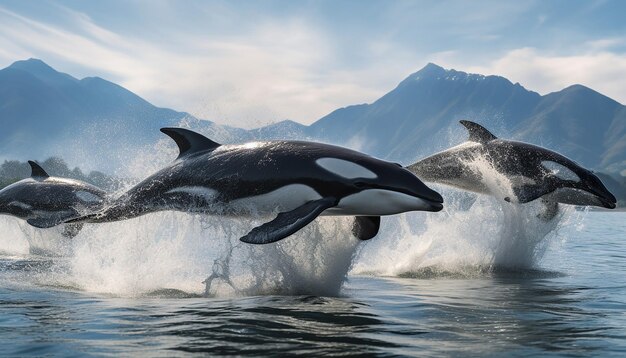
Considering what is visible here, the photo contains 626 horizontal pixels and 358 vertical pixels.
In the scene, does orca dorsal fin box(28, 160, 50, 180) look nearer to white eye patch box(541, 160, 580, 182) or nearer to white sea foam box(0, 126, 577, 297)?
white sea foam box(0, 126, 577, 297)

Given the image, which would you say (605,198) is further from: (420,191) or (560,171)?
(420,191)

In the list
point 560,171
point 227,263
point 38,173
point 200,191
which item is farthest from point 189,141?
point 560,171

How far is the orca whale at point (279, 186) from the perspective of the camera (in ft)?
27.6

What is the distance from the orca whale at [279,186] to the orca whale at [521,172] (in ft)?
19.3

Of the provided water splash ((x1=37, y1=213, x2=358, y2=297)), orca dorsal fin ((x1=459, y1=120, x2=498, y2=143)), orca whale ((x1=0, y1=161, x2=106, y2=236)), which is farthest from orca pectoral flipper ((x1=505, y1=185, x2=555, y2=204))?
orca whale ((x1=0, y1=161, x2=106, y2=236))

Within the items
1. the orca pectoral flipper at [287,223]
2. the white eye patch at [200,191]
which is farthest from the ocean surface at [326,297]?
the orca pectoral flipper at [287,223]

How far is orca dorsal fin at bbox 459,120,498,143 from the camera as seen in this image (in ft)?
50.0

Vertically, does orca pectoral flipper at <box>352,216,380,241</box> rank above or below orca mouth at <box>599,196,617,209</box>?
below

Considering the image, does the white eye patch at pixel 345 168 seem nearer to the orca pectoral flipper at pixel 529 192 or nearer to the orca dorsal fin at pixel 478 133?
the orca pectoral flipper at pixel 529 192

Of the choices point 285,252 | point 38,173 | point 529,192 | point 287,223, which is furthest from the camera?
point 38,173

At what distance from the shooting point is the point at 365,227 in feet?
32.0

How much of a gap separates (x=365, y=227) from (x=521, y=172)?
612 centimetres

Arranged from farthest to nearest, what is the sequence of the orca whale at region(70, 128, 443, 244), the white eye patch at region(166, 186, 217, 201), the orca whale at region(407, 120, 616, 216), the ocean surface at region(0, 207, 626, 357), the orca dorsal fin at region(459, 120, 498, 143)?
1. the orca dorsal fin at region(459, 120, 498, 143)
2. the orca whale at region(407, 120, 616, 216)
3. the white eye patch at region(166, 186, 217, 201)
4. the orca whale at region(70, 128, 443, 244)
5. the ocean surface at region(0, 207, 626, 357)

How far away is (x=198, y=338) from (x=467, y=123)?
10426mm
